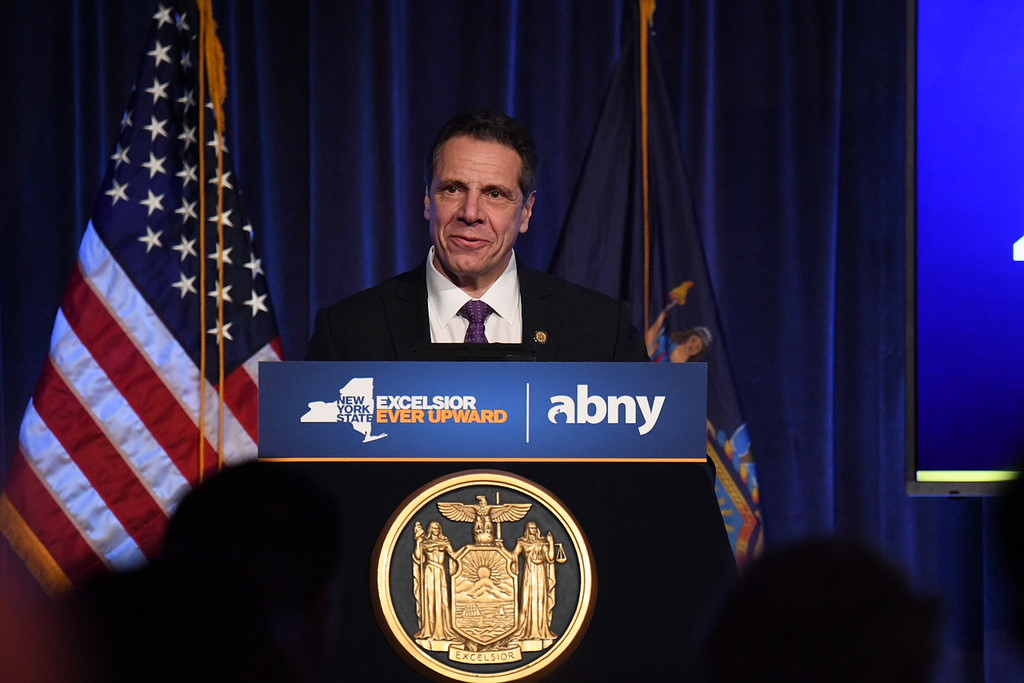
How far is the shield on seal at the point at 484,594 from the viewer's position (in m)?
1.36

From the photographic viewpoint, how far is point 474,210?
2521 mm

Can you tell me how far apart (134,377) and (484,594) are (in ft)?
7.96

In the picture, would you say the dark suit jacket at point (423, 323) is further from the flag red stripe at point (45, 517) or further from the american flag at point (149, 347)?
the flag red stripe at point (45, 517)

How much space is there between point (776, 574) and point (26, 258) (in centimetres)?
385

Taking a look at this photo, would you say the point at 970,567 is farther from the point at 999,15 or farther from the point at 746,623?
the point at 746,623

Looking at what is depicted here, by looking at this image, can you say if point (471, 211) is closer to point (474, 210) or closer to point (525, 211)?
point (474, 210)

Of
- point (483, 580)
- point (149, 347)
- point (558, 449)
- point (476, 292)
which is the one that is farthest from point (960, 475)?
point (149, 347)

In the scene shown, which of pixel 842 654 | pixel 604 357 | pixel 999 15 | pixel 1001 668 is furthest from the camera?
pixel 1001 668

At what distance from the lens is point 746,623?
0.68 meters

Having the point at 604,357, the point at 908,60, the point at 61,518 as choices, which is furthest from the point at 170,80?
the point at 908,60

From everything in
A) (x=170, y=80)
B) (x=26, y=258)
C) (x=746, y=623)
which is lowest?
(x=746, y=623)

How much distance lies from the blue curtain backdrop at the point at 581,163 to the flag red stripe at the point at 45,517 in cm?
69

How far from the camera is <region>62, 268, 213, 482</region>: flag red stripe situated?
3.45 meters

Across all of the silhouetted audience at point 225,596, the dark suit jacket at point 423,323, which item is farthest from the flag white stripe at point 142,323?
the silhouetted audience at point 225,596
